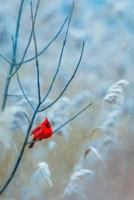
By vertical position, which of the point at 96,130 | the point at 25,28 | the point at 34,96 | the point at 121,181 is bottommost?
the point at 121,181

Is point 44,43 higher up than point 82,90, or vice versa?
point 44,43

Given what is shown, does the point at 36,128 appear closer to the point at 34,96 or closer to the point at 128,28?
the point at 34,96

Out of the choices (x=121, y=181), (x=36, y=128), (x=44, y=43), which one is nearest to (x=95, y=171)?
(x=121, y=181)
